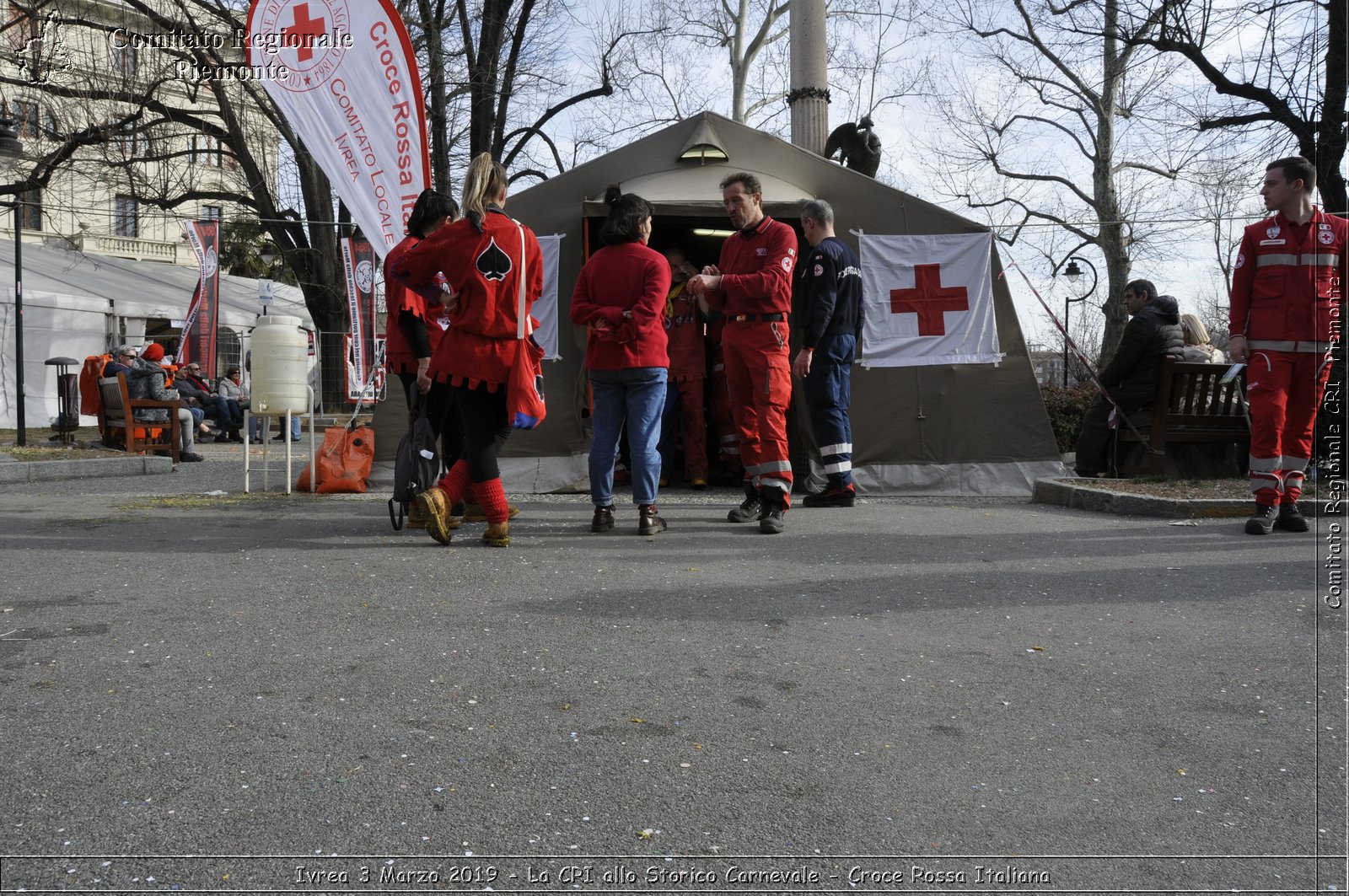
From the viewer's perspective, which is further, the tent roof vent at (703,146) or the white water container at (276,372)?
the tent roof vent at (703,146)

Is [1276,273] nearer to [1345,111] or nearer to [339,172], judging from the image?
[339,172]

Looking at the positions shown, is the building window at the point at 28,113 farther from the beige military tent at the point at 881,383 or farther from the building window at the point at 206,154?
the beige military tent at the point at 881,383

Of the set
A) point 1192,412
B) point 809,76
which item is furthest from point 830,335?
point 809,76

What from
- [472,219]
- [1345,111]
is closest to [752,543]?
[472,219]

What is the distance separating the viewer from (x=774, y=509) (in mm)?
6352

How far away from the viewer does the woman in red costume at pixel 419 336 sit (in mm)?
6059

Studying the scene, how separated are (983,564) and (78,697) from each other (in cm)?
379

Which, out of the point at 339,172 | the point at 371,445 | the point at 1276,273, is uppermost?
the point at 339,172

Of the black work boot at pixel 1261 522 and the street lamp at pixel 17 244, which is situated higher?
the street lamp at pixel 17 244

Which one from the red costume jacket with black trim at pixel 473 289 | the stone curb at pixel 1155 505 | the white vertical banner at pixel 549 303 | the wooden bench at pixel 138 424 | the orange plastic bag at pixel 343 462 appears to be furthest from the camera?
the wooden bench at pixel 138 424

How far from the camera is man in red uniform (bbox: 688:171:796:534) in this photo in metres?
6.42

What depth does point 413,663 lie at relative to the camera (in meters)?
3.33

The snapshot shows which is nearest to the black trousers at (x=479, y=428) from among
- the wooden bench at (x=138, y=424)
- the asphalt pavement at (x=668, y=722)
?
the asphalt pavement at (x=668, y=722)

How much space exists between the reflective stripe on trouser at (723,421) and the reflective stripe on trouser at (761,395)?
256cm
